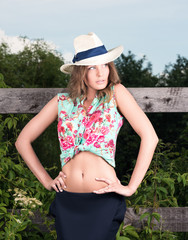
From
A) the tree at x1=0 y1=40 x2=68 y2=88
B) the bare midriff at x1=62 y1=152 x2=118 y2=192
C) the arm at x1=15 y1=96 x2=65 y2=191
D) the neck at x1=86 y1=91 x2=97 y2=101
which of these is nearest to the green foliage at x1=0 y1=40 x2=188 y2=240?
the tree at x1=0 y1=40 x2=68 y2=88

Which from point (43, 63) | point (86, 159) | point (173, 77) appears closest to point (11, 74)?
point (43, 63)

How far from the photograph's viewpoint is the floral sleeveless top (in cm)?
254

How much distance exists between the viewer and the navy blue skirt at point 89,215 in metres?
2.48

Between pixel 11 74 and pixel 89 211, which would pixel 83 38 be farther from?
pixel 11 74

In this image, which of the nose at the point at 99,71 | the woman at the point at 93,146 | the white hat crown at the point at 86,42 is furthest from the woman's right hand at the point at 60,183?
the white hat crown at the point at 86,42

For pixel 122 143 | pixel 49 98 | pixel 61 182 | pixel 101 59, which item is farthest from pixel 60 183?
pixel 122 143

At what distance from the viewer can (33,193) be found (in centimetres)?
363

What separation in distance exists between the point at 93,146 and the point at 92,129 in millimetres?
102

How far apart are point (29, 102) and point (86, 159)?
48.4 inches

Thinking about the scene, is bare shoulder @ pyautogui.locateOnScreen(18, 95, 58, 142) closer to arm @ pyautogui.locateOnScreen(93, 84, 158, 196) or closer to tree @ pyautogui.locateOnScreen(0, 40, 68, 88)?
arm @ pyautogui.locateOnScreen(93, 84, 158, 196)

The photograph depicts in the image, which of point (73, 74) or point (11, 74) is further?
point (11, 74)

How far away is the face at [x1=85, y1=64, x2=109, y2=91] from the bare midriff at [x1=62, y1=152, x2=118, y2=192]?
401mm

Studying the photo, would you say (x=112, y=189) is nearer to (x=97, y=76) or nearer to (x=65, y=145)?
(x=65, y=145)

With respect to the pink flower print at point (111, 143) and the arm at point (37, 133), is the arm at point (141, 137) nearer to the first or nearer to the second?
the pink flower print at point (111, 143)
